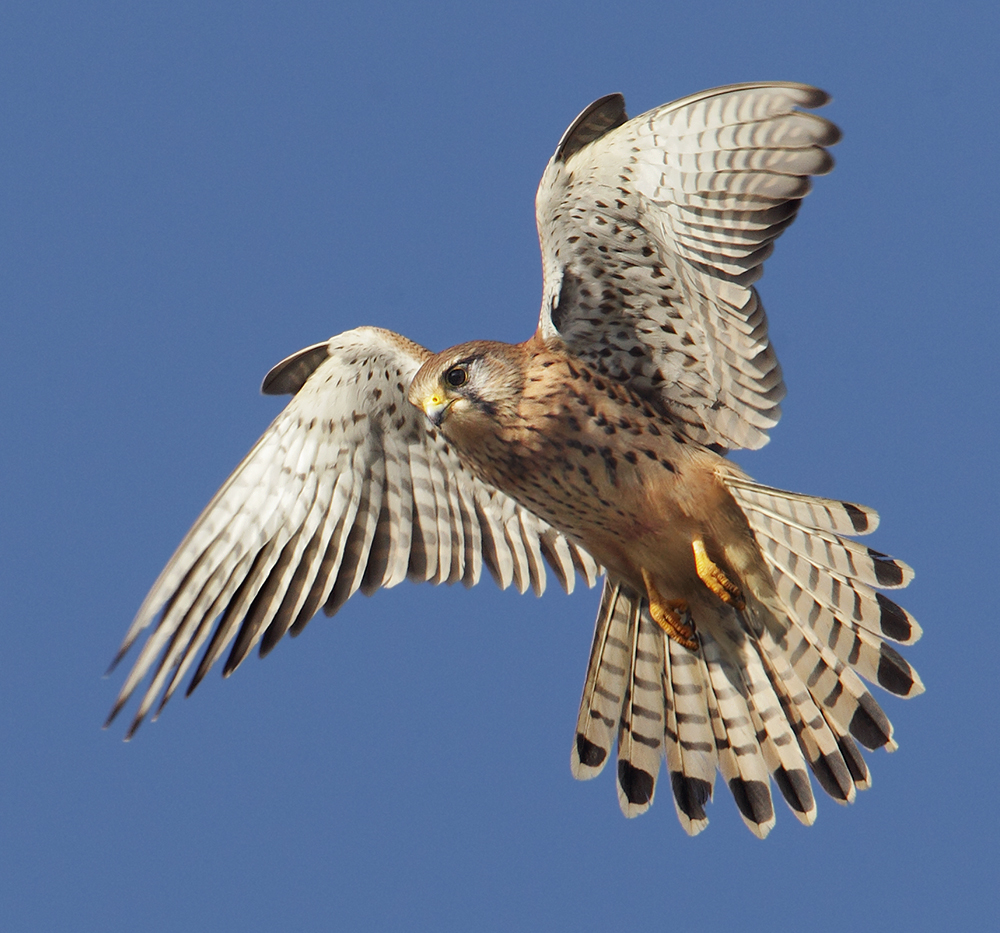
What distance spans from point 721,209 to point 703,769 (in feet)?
8.31

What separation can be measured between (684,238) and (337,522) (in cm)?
234

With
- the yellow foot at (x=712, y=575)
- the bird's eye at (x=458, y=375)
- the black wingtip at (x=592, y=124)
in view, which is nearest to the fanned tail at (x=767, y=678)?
the yellow foot at (x=712, y=575)

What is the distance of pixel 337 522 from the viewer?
6.95 meters

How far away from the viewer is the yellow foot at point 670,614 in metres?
6.39

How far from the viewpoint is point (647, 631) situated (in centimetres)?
664

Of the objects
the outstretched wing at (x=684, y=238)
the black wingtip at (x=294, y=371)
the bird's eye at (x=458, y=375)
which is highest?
the outstretched wing at (x=684, y=238)

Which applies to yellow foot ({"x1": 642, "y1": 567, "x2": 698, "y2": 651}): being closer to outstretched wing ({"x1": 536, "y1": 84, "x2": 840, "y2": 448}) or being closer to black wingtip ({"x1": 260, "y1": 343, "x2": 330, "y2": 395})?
outstretched wing ({"x1": 536, "y1": 84, "x2": 840, "y2": 448})

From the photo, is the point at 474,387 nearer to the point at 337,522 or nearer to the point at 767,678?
the point at 337,522

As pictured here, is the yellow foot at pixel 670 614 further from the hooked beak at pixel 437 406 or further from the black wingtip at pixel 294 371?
the black wingtip at pixel 294 371

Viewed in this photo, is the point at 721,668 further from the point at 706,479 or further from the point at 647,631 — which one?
the point at 706,479

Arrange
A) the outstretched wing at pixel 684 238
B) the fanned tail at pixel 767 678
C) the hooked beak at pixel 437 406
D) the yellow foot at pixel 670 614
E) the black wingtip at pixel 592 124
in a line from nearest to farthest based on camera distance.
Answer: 1. the outstretched wing at pixel 684 238
2. the black wingtip at pixel 592 124
3. the fanned tail at pixel 767 678
4. the hooked beak at pixel 437 406
5. the yellow foot at pixel 670 614

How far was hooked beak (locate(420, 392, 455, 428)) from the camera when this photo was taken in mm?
6027

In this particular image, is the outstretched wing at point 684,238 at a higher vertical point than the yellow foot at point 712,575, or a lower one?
higher

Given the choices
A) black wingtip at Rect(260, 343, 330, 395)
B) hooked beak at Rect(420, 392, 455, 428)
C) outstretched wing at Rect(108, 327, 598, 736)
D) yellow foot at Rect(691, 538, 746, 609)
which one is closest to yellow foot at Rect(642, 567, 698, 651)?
yellow foot at Rect(691, 538, 746, 609)
